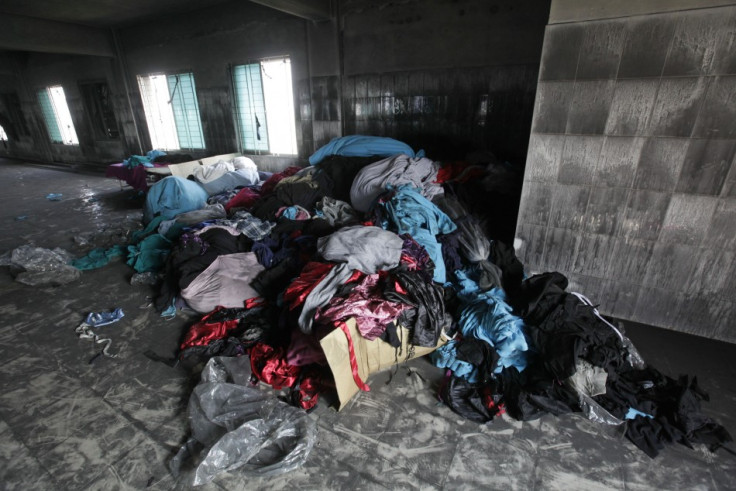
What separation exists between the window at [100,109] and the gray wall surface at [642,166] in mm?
10349

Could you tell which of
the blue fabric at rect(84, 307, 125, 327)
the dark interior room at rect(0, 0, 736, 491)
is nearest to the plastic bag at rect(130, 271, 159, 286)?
the dark interior room at rect(0, 0, 736, 491)

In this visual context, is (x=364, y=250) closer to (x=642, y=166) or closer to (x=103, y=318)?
(x=642, y=166)

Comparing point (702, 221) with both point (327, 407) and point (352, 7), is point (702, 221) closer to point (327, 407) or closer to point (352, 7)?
point (327, 407)

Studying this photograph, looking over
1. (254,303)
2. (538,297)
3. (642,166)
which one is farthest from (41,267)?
(642,166)

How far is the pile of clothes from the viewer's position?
1.99 metres

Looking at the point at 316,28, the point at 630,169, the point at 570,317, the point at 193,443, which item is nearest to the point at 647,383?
the point at 570,317

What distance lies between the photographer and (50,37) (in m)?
7.05

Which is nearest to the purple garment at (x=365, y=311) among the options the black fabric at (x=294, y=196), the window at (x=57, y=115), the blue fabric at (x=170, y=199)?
the black fabric at (x=294, y=196)

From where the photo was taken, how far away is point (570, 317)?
2232 mm

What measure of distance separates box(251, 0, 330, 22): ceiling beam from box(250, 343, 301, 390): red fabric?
13.1ft

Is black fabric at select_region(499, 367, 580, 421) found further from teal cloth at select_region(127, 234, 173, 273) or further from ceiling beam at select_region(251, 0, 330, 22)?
ceiling beam at select_region(251, 0, 330, 22)

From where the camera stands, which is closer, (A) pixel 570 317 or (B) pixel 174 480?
(B) pixel 174 480

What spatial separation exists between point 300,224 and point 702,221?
3086 millimetres

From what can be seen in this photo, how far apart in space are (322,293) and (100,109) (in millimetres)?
10369
